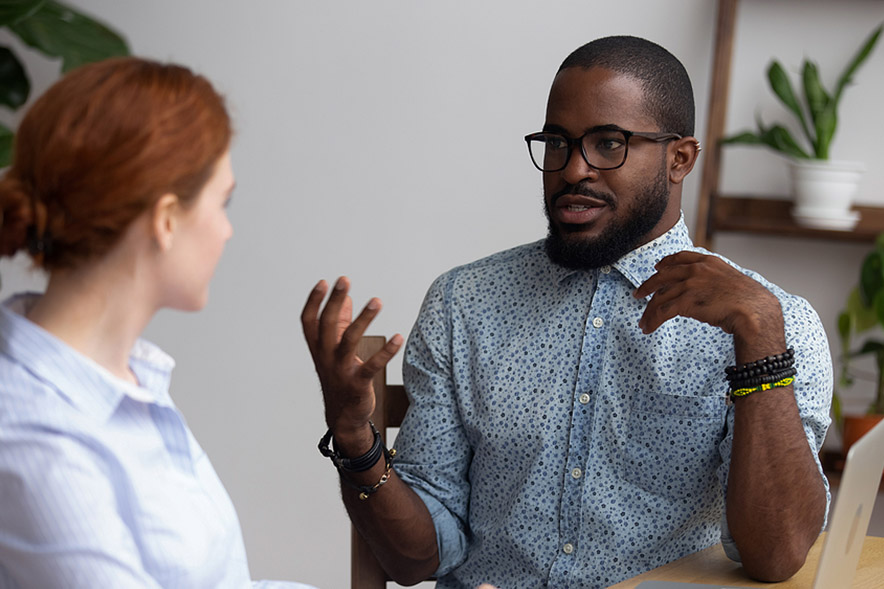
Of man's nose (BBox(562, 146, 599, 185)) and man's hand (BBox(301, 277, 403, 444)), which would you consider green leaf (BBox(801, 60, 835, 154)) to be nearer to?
man's nose (BBox(562, 146, 599, 185))

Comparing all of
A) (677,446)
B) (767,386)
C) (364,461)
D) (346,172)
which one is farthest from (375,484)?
(346,172)

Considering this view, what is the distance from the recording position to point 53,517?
74cm

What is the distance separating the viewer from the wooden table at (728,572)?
1173 millimetres

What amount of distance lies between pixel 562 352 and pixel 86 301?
79 centimetres

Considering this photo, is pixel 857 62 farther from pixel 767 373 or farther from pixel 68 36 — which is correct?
pixel 68 36

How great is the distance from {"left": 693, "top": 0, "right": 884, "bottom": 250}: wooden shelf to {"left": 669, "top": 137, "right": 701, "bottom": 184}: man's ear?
71 centimetres

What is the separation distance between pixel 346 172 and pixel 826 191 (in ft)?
3.52

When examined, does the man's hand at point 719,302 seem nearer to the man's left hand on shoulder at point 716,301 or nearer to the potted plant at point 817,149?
the man's left hand on shoulder at point 716,301

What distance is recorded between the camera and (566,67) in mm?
1446

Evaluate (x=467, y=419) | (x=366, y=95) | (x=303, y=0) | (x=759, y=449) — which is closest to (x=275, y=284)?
(x=366, y=95)

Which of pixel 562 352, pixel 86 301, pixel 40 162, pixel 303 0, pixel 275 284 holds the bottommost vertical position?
pixel 275 284

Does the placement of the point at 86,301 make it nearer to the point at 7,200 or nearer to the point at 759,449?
the point at 7,200

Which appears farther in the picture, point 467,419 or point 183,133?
point 467,419

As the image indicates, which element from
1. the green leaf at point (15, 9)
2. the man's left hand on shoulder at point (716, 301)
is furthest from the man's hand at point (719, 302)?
the green leaf at point (15, 9)
